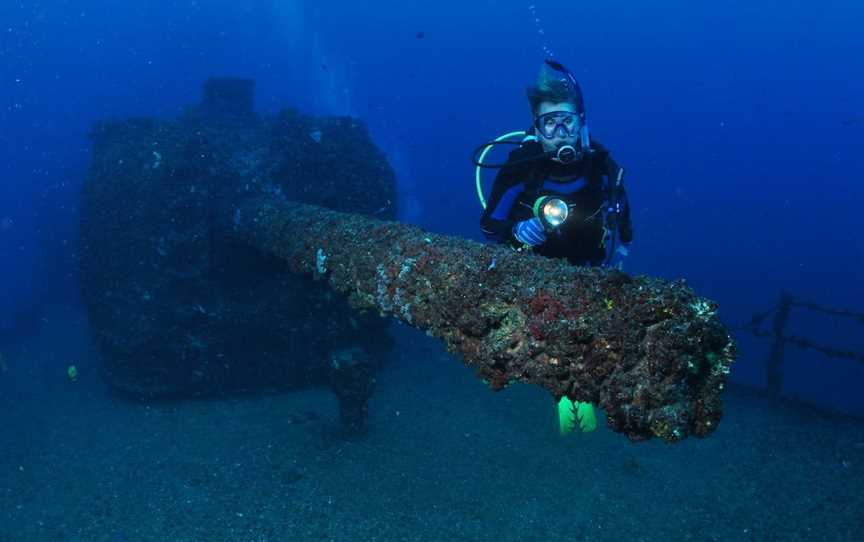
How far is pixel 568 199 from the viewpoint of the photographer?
12.5 ft

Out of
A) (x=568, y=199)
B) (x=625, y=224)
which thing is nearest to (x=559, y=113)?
(x=568, y=199)

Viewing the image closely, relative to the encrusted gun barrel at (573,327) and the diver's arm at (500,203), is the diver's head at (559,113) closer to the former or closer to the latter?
the diver's arm at (500,203)

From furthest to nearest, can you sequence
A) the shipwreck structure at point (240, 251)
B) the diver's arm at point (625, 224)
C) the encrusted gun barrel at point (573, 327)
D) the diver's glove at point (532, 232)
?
the shipwreck structure at point (240, 251) < the diver's arm at point (625, 224) < the diver's glove at point (532, 232) < the encrusted gun barrel at point (573, 327)

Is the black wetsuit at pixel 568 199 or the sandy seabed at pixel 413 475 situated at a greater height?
the black wetsuit at pixel 568 199

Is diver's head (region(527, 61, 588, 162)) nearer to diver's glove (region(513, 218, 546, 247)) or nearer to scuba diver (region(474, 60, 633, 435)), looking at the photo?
scuba diver (region(474, 60, 633, 435))

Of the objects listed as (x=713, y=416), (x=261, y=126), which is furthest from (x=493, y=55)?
(x=713, y=416)

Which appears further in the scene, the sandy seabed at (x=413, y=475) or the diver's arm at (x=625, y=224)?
the sandy seabed at (x=413, y=475)

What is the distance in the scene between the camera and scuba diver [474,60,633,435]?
372 centimetres

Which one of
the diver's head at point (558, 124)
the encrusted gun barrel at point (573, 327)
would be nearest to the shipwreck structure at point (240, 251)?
the encrusted gun barrel at point (573, 327)

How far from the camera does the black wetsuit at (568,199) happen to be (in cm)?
381

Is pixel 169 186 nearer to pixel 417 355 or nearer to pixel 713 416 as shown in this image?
pixel 417 355

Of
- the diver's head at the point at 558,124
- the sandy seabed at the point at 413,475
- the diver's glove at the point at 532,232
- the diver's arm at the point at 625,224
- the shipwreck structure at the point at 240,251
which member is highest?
the diver's head at the point at 558,124

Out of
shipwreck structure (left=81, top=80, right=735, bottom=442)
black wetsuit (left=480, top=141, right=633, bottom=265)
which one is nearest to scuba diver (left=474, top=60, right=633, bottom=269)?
black wetsuit (left=480, top=141, right=633, bottom=265)

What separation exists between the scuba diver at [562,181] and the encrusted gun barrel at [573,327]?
975 mm
